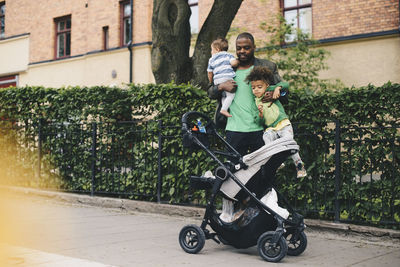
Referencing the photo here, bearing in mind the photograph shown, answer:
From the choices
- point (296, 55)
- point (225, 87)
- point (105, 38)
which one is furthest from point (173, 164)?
point (105, 38)

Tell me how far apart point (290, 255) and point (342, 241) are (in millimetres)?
1233

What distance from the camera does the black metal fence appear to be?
5.87 meters

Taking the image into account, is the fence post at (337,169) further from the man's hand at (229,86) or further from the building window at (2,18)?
the building window at (2,18)

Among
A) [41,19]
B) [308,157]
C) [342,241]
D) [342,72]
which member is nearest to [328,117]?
[308,157]

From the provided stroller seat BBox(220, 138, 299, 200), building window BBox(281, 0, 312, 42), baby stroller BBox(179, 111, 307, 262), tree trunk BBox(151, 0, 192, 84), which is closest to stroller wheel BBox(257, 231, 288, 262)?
baby stroller BBox(179, 111, 307, 262)

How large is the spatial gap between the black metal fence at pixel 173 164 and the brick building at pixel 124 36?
27.2 ft

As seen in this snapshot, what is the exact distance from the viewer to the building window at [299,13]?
641 inches

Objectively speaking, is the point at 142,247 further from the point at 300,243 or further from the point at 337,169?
the point at 337,169

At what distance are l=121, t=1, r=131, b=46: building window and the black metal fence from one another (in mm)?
11996

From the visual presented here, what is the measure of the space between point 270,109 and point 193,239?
1.52m

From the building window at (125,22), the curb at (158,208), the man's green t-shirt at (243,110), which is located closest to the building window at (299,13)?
the building window at (125,22)

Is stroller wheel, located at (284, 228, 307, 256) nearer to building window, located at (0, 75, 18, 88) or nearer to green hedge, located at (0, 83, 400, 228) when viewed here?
green hedge, located at (0, 83, 400, 228)

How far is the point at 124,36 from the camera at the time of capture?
2152cm

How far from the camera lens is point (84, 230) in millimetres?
6031
